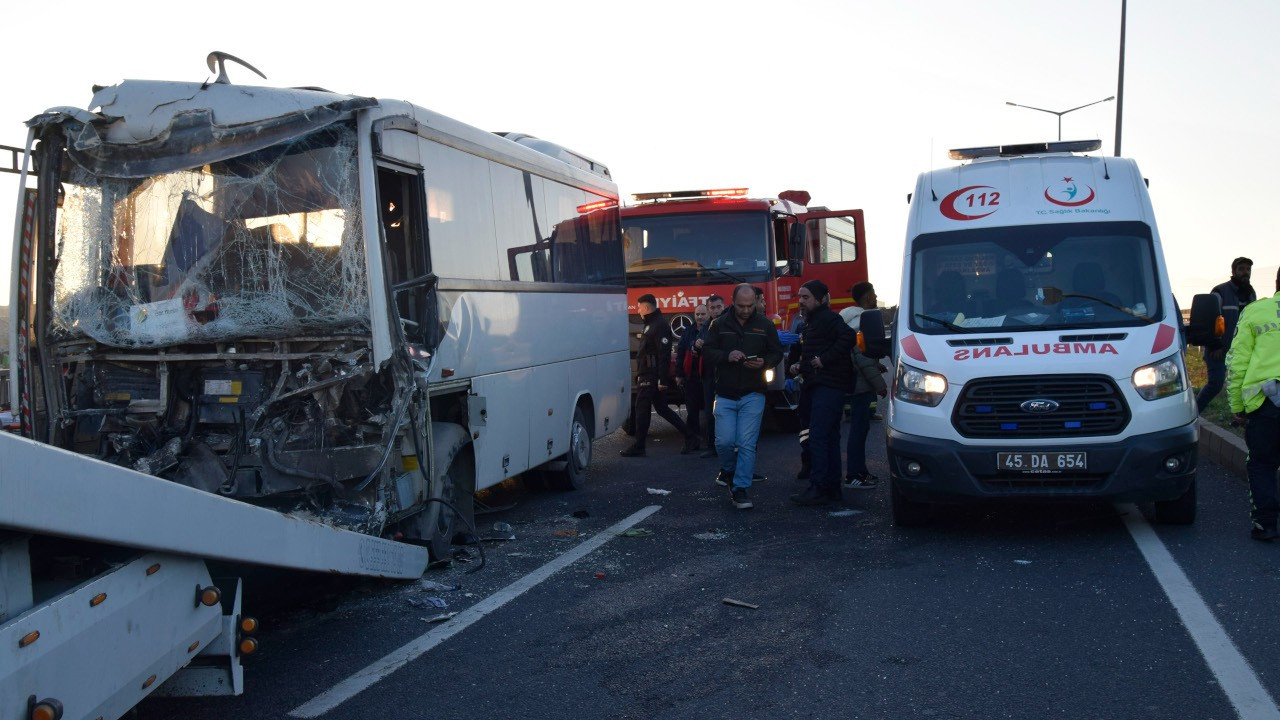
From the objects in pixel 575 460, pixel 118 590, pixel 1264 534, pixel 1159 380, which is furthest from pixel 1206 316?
pixel 118 590

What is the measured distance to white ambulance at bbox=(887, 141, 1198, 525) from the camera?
773 centimetres

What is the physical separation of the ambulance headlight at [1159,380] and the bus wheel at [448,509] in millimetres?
4632

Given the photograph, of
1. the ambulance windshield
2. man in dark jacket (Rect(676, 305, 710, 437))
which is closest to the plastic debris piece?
the ambulance windshield

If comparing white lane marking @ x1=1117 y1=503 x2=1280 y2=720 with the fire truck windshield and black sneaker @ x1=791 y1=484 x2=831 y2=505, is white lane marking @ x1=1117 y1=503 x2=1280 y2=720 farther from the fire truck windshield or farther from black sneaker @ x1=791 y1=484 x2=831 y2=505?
the fire truck windshield

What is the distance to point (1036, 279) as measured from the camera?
8.55 m

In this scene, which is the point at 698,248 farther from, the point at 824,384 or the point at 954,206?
the point at 954,206

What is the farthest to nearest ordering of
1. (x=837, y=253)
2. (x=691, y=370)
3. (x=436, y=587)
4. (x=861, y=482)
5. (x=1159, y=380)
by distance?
(x=837, y=253), (x=691, y=370), (x=861, y=482), (x=1159, y=380), (x=436, y=587)

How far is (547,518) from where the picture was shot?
31.9 ft

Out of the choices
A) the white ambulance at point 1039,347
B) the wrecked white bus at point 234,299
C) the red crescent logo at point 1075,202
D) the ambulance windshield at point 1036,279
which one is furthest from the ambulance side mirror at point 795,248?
the wrecked white bus at point 234,299

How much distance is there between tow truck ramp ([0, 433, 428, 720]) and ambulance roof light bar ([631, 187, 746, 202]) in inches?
425

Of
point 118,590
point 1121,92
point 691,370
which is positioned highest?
point 1121,92

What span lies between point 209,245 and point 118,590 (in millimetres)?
3634

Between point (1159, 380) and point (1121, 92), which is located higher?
point (1121, 92)

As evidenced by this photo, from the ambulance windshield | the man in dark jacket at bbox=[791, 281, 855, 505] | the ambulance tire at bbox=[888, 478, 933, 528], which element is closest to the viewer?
the ambulance windshield
